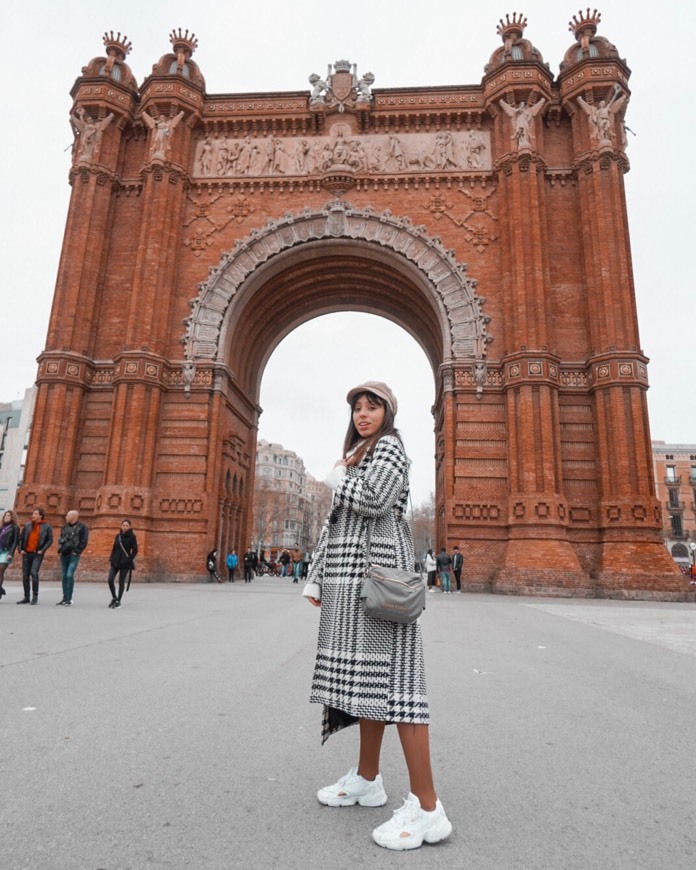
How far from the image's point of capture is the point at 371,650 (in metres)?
2.52

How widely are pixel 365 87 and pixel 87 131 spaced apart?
10.6 meters

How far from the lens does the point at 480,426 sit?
64.5ft

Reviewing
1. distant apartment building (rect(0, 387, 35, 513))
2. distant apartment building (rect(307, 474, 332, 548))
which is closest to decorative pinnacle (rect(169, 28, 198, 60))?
distant apartment building (rect(0, 387, 35, 513))

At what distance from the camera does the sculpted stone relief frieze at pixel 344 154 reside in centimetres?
2234

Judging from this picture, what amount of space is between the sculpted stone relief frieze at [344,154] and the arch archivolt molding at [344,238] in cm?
199

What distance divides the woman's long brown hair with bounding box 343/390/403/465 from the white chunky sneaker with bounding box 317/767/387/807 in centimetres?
136

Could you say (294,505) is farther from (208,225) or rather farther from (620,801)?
(620,801)

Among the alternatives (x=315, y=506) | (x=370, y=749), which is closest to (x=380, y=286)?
(x=370, y=749)

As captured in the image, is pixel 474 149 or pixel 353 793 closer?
pixel 353 793

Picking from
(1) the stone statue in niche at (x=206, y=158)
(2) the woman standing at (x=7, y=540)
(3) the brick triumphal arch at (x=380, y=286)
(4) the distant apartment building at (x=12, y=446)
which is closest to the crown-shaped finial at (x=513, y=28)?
(3) the brick triumphal arch at (x=380, y=286)

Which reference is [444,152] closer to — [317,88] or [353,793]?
[317,88]

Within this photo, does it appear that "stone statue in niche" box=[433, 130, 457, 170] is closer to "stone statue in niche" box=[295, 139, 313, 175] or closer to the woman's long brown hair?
"stone statue in niche" box=[295, 139, 313, 175]

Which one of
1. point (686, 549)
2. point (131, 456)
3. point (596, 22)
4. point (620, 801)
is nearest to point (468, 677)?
point (620, 801)

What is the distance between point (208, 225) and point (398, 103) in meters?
8.51
